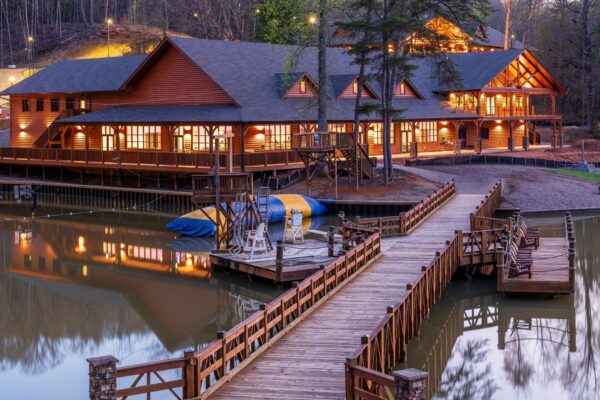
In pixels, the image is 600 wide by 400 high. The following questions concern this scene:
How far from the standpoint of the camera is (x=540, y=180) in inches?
1807

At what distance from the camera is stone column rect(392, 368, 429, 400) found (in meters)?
11.6

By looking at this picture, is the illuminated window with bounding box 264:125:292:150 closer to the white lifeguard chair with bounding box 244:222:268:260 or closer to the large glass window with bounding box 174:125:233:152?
the large glass window with bounding box 174:125:233:152

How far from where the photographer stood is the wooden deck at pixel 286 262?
2594 cm

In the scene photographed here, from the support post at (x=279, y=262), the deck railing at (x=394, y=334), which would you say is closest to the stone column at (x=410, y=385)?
the deck railing at (x=394, y=334)

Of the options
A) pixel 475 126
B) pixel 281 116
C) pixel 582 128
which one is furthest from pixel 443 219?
pixel 582 128

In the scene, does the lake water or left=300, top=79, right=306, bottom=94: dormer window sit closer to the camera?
the lake water

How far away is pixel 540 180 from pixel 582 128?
31.1 m

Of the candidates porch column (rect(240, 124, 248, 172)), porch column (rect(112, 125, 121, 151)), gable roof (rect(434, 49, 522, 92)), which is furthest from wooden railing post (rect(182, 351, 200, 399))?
gable roof (rect(434, 49, 522, 92))

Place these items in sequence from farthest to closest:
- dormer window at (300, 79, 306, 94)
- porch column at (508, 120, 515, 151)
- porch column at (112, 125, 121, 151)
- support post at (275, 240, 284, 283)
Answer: porch column at (508, 120, 515, 151) < dormer window at (300, 79, 306, 94) < porch column at (112, 125, 121, 151) < support post at (275, 240, 284, 283)

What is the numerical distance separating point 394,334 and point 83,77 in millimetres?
48596

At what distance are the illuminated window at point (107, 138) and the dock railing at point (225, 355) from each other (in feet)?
120

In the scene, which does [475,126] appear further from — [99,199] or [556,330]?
[556,330]

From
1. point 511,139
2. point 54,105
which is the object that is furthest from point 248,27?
point 511,139

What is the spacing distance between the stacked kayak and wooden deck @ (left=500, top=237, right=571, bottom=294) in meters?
14.0
